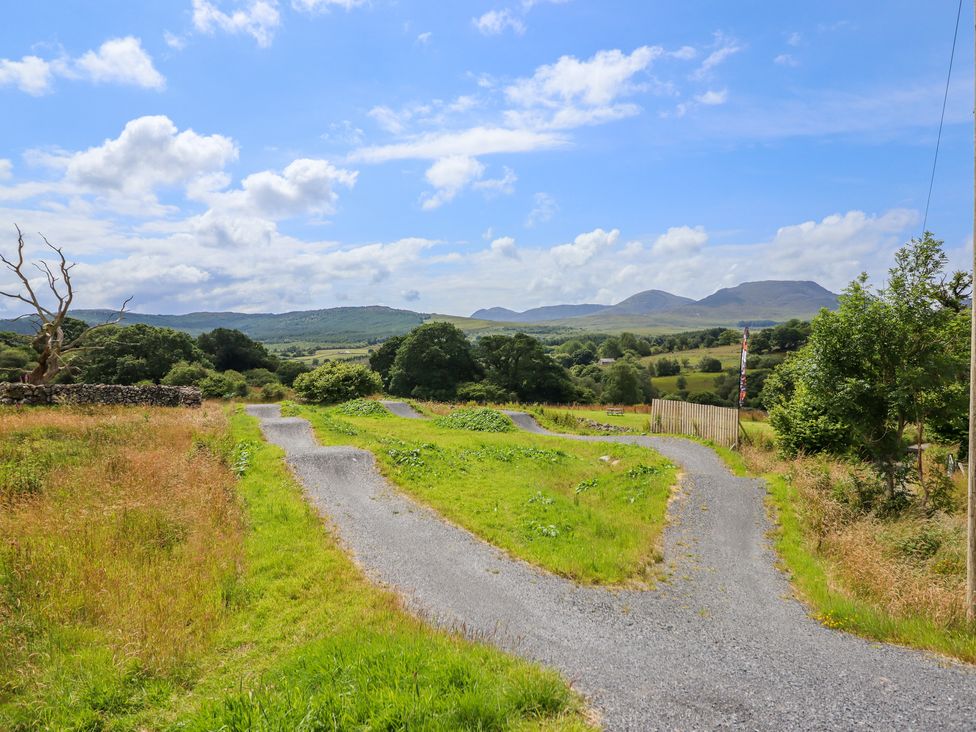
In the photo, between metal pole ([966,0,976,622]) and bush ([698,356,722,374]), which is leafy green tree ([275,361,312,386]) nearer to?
metal pole ([966,0,976,622])

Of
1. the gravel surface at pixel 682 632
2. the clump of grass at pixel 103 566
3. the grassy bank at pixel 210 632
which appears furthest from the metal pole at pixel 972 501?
the clump of grass at pixel 103 566

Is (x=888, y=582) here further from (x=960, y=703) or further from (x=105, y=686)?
(x=105, y=686)

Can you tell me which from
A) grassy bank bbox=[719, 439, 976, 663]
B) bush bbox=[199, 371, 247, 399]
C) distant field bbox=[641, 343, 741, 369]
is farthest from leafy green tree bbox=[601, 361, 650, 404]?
grassy bank bbox=[719, 439, 976, 663]

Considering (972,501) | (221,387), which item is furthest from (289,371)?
(972,501)

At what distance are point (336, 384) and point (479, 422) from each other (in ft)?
45.4

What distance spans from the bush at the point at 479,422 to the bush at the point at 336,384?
10.4m

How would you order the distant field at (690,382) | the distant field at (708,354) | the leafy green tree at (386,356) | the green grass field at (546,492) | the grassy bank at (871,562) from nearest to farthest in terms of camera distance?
the grassy bank at (871,562) → the green grass field at (546,492) → the leafy green tree at (386,356) → the distant field at (690,382) → the distant field at (708,354)

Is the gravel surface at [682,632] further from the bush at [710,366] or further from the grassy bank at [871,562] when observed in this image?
the bush at [710,366]

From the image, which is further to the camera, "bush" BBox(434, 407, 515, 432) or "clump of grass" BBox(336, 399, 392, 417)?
"clump of grass" BBox(336, 399, 392, 417)

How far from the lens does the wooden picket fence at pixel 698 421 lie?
2292 cm

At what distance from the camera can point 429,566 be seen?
976cm

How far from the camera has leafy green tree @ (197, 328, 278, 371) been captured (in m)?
55.3

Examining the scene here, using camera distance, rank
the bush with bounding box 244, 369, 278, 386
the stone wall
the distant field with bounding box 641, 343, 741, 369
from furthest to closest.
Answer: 1. the distant field with bounding box 641, 343, 741, 369
2. the bush with bounding box 244, 369, 278, 386
3. the stone wall

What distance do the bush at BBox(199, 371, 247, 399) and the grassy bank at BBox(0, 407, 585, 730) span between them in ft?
80.6
